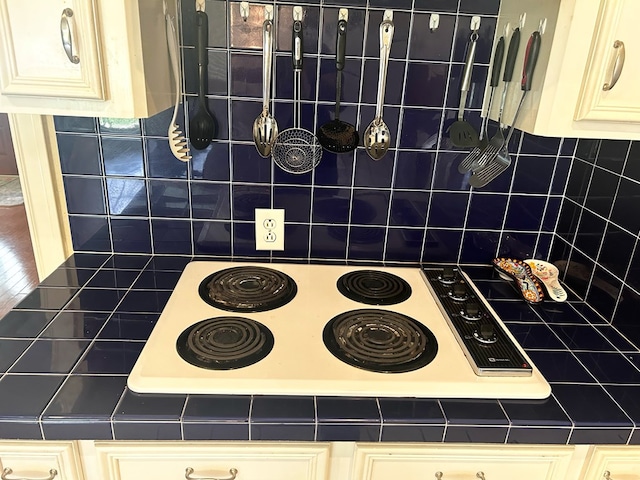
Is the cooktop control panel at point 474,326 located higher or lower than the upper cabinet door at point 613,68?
lower

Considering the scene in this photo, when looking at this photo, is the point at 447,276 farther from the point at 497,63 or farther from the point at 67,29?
the point at 67,29

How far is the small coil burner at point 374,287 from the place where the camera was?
4.08 ft

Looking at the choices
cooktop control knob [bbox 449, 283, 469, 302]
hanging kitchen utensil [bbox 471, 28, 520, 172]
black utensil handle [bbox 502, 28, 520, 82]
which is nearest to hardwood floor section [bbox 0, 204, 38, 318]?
cooktop control knob [bbox 449, 283, 469, 302]

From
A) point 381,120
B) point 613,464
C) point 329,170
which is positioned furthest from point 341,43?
point 613,464

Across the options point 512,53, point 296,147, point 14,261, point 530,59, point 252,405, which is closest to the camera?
point 252,405

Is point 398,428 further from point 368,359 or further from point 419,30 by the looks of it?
point 419,30

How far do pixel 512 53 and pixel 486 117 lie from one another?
0.20 metres

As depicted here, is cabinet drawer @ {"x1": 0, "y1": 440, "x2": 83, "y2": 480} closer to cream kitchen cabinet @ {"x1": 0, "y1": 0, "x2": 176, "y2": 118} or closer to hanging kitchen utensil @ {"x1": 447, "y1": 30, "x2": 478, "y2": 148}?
cream kitchen cabinet @ {"x1": 0, "y1": 0, "x2": 176, "y2": 118}

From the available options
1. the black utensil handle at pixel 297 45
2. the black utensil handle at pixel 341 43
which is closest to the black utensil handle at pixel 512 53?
the black utensil handle at pixel 341 43

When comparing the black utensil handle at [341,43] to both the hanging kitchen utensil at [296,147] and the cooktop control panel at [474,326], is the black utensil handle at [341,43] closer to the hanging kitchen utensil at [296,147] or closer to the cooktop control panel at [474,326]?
the hanging kitchen utensil at [296,147]

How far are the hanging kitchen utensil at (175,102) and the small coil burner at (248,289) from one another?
1.09 ft

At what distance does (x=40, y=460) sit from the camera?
907mm

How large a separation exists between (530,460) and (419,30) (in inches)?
39.9

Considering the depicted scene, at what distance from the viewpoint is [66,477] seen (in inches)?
36.2
